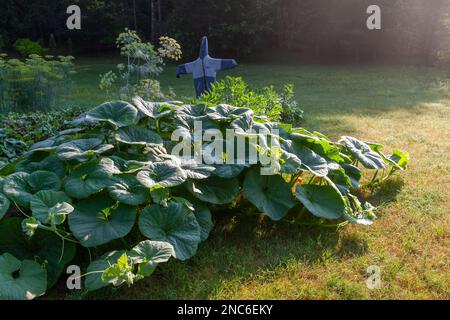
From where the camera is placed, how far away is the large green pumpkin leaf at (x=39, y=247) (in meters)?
2.14

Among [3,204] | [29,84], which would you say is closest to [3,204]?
[3,204]

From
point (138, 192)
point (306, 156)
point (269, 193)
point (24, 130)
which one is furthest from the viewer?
point (24, 130)

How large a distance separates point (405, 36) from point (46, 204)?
41.8 feet

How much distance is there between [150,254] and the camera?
6.64 ft

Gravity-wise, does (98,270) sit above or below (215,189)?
below

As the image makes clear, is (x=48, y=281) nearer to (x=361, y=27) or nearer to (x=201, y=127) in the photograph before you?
(x=201, y=127)

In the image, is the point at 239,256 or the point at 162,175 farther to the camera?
the point at 239,256

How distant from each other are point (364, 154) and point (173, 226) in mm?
1672

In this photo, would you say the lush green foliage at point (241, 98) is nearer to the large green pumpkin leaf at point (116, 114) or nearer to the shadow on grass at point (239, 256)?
the large green pumpkin leaf at point (116, 114)

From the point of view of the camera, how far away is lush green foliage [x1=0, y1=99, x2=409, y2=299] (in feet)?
6.69

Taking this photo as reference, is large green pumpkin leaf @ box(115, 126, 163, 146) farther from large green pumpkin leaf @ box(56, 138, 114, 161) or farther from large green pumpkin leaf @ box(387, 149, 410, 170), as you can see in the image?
large green pumpkin leaf @ box(387, 149, 410, 170)

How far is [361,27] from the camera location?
13633 mm

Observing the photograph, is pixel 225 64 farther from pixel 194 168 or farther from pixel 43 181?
pixel 43 181

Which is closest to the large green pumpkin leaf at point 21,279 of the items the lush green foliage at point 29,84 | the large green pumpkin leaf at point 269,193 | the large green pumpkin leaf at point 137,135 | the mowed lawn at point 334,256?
the mowed lawn at point 334,256
